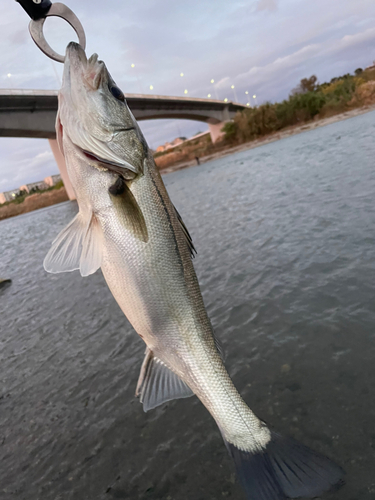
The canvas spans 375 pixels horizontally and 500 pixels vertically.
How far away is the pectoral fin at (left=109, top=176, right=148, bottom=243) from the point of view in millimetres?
2430

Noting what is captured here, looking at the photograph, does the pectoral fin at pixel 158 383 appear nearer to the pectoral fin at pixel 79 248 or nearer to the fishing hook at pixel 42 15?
the pectoral fin at pixel 79 248

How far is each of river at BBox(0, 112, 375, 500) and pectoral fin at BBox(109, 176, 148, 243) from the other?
2701 mm

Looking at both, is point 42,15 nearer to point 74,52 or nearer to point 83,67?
point 74,52

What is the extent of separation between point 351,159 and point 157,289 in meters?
16.2

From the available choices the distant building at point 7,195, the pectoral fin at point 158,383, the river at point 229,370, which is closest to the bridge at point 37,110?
the river at point 229,370

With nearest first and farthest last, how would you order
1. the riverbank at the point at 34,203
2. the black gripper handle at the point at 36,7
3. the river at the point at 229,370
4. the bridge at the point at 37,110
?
the black gripper handle at the point at 36,7
the river at the point at 229,370
the bridge at the point at 37,110
the riverbank at the point at 34,203

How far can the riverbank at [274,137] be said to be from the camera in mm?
52156

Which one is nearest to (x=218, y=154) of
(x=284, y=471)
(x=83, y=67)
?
(x=83, y=67)

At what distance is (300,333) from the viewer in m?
5.31

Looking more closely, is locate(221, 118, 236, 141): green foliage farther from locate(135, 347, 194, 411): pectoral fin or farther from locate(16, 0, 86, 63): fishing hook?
locate(135, 347, 194, 411): pectoral fin

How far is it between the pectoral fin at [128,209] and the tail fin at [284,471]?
5.23ft

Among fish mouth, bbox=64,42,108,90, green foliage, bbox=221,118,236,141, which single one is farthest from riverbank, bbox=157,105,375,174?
fish mouth, bbox=64,42,108,90

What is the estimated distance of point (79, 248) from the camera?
101 inches

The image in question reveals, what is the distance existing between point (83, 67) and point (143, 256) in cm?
140
